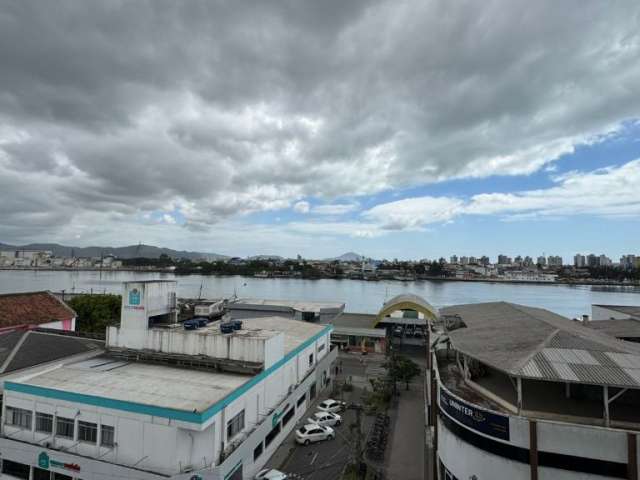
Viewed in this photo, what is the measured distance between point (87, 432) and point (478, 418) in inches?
541

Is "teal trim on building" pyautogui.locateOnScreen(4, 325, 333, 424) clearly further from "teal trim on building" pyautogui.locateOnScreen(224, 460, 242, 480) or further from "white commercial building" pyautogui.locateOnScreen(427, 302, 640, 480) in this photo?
"white commercial building" pyautogui.locateOnScreen(427, 302, 640, 480)

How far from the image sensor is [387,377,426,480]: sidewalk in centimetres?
1562

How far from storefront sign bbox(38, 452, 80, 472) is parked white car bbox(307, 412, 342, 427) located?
10.6 metres

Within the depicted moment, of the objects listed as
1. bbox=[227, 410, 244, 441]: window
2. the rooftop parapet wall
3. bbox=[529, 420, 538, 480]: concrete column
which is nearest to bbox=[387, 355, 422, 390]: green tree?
the rooftop parapet wall

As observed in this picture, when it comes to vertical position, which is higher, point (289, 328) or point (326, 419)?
point (289, 328)

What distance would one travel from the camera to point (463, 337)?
53.3 ft

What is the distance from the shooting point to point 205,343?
1694 cm

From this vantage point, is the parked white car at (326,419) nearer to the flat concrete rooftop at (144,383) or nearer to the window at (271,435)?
the window at (271,435)

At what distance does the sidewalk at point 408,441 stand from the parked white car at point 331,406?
3173mm

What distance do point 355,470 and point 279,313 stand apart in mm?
28114

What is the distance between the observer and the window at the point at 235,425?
13.7 metres

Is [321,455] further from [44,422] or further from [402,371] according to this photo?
[44,422]

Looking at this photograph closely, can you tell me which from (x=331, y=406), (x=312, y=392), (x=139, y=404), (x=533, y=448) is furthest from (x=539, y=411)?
(x=312, y=392)

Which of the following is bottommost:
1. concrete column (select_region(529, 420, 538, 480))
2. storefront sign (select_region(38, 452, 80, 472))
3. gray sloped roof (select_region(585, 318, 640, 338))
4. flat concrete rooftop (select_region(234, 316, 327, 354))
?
storefront sign (select_region(38, 452, 80, 472))
